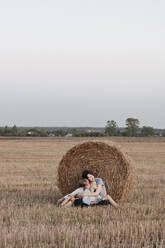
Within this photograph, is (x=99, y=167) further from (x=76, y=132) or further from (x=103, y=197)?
(x=76, y=132)

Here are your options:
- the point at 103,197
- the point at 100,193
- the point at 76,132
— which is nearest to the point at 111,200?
the point at 103,197

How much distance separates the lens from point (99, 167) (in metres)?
10.1

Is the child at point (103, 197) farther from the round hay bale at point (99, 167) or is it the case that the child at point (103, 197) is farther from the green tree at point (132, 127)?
the green tree at point (132, 127)

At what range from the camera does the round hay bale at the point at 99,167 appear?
970 centimetres

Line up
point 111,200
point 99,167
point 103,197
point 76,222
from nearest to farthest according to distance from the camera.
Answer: point 76,222 → point 111,200 → point 103,197 → point 99,167

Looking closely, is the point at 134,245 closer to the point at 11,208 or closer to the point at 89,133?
the point at 11,208

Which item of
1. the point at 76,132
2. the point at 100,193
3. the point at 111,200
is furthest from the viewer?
the point at 76,132

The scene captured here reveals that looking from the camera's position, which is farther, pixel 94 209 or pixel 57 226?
pixel 94 209

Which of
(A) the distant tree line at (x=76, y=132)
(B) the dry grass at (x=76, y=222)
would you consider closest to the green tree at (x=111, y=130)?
(A) the distant tree line at (x=76, y=132)

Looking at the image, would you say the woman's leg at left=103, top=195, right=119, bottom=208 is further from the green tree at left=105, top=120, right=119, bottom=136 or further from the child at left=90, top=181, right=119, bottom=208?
the green tree at left=105, top=120, right=119, bottom=136

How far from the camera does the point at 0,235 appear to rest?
20.6ft

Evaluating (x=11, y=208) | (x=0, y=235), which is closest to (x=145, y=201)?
(x=11, y=208)

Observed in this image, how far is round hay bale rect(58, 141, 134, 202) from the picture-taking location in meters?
9.70

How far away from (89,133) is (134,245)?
54845mm
